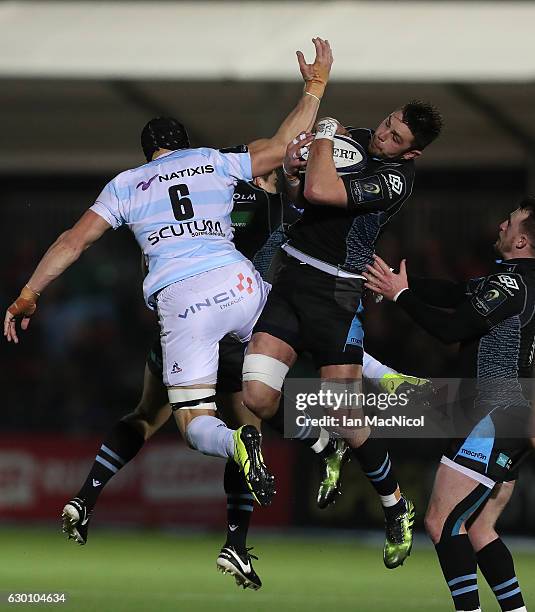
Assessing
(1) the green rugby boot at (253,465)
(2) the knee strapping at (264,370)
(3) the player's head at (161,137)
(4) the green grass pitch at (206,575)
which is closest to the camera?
(1) the green rugby boot at (253,465)

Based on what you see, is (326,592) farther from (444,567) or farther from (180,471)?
(180,471)

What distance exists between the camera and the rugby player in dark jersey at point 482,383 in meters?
8.51

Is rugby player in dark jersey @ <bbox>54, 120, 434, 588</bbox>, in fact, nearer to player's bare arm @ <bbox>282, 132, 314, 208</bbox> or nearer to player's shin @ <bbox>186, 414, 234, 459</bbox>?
player's bare arm @ <bbox>282, 132, 314, 208</bbox>

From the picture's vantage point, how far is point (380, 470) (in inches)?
360

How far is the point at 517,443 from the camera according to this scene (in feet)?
28.1

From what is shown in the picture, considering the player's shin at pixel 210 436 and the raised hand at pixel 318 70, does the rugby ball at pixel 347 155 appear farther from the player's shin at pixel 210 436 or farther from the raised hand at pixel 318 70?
the player's shin at pixel 210 436

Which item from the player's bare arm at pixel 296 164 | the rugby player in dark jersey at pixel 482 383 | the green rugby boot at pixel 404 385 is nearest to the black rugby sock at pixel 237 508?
the green rugby boot at pixel 404 385

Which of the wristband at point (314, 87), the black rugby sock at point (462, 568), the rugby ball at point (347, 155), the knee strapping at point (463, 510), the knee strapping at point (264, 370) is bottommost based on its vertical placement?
the black rugby sock at point (462, 568)

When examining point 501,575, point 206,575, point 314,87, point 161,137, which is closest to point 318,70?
point 314,87

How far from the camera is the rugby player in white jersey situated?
8.73 metres

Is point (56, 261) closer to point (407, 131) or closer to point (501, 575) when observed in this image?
point (407, 131)

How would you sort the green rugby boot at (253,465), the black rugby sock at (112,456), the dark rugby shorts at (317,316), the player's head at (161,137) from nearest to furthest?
the green rugby boot at (253,465) → the dark rugby shorts at (317,316) → the player's head at (161,137) → the black rugby sock at (112,456)

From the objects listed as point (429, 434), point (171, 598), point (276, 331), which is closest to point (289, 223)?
point (276, 331)

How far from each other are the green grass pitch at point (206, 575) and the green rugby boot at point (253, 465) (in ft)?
7.57
